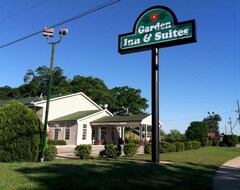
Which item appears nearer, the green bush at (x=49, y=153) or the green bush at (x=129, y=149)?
the green bush at (x=49, y=153)

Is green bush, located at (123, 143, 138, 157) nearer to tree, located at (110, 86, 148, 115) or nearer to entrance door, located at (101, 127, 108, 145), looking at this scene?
entrance door, located at (101, 127, 108, 145)

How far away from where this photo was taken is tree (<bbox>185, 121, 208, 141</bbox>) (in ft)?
145

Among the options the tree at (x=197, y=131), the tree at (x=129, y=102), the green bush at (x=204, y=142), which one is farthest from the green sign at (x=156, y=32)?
the tree at (x=129, y=102)

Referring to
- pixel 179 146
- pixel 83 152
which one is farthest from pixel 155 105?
pixel 179 146

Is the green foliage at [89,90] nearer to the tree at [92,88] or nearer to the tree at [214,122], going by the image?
the tree at [92,88]

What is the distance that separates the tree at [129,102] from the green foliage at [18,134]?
54348 millimetres

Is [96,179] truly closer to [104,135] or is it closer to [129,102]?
[104,135]

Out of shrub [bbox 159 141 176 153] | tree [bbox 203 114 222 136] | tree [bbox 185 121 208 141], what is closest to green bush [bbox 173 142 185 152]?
shrub [bbox 159 141 176 153]

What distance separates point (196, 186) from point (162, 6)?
966cm

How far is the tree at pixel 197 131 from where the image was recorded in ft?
145

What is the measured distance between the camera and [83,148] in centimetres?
1717

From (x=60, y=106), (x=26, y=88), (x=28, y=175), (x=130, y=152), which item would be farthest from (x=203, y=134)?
(x=26, y=88)

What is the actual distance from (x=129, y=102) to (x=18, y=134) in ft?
186

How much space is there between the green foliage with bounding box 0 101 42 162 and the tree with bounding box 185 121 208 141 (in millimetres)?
33159
